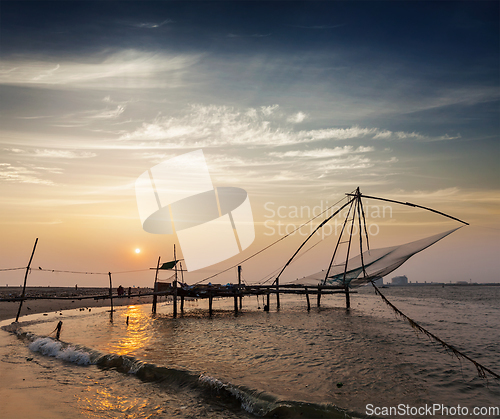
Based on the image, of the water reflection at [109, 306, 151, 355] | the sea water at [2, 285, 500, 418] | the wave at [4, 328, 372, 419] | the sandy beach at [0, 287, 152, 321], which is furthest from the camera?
the sandy beach at [0, 287, 152, 321]

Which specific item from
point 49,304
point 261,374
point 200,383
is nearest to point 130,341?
point 200,383

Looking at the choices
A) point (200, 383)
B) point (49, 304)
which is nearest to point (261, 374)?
point (200, 383)

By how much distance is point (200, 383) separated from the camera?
880cm

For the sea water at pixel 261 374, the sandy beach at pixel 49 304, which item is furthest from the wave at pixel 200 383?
the sandy beach at pixel 49 304

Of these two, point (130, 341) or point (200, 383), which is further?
point (130, 341)

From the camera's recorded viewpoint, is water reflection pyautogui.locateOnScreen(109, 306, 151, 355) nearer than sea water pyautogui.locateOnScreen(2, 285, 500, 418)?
No

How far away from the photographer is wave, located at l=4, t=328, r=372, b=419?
7113 mm

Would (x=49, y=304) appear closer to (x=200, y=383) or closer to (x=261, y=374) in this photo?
(x=200, y=383)

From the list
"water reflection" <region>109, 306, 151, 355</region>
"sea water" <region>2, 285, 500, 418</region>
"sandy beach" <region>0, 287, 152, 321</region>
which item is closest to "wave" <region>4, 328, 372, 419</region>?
"sea water" <region>2, 285, 500, 418</region>

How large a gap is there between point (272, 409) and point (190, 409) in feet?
6.16

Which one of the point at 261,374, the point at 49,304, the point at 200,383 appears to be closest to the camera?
the point at 200,383

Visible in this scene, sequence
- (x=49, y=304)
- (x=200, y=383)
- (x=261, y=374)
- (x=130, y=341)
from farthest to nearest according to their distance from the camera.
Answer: (x=49, y=304), (x=130, y=341), (x=261, y=374), (x=200, y=383)

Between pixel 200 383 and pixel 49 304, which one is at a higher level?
pixel 200 383

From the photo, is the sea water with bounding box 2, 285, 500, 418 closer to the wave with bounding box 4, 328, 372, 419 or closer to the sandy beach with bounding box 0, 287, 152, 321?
the wave with bounding box 4, 328, 372, 419
